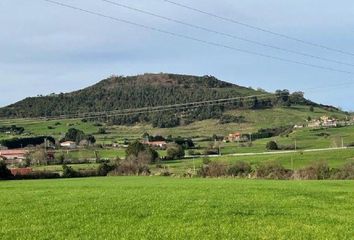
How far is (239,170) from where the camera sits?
289ft

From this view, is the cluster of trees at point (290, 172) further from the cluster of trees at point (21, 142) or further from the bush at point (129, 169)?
the cluster of trees at point (21, 142)

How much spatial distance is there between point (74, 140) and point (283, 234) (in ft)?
524

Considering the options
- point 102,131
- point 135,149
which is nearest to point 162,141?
point 102,131

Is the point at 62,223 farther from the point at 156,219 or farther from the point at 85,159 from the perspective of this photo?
the point at 85,159

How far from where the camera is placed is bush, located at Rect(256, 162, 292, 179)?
79.2 m

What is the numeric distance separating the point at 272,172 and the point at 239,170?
26.9 ft

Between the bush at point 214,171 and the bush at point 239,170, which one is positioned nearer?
the bush at point 239,170

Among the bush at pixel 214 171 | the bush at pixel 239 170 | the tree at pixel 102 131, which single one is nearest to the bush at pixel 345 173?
the bush at pixel 239 170

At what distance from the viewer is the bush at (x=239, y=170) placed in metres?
86.2

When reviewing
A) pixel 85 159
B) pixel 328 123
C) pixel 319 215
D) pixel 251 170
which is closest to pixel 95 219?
pixel 319 215


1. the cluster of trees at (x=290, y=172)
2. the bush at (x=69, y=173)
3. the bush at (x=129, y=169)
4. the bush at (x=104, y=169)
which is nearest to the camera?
the cluster of trees at (x=290, y=172)

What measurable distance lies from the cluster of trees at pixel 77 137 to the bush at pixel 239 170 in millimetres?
82323

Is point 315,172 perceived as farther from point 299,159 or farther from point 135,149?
point 135,149

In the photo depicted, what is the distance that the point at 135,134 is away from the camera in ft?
631
